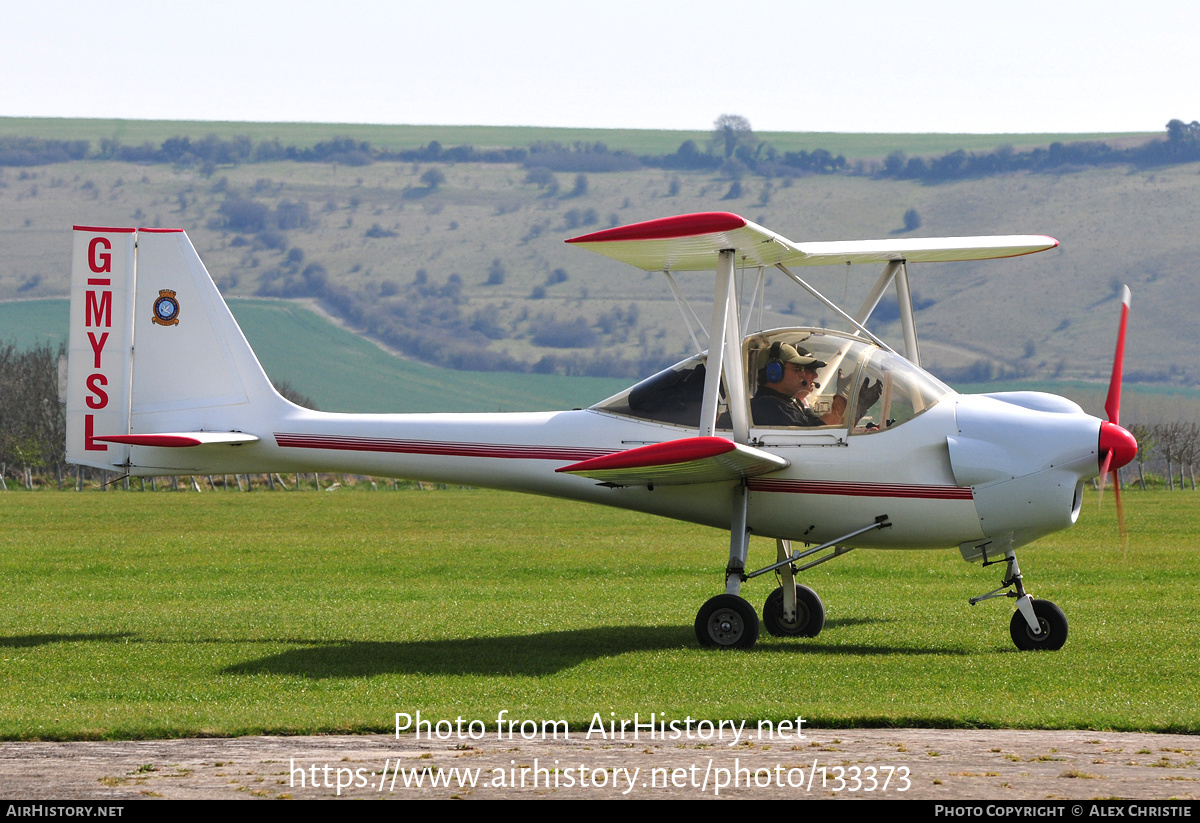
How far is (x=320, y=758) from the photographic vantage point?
25.5ft

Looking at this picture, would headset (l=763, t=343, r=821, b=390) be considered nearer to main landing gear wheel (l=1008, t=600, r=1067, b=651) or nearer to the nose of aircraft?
the nose of aircraft

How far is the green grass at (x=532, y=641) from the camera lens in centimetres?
951

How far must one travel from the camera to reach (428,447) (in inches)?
542

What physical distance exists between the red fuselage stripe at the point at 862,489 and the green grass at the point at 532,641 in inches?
60.7

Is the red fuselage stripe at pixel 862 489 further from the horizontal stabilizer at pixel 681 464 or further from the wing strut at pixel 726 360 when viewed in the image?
the wing strut at pixel 726 360

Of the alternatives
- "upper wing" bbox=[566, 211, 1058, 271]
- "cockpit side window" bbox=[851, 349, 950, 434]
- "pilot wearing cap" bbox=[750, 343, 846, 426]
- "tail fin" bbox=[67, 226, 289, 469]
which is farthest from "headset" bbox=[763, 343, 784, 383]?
"tail fin" bbox=[67, 226, 289, 469]

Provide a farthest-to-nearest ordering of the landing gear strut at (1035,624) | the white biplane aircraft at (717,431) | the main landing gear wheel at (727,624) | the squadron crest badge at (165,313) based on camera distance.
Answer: the squadron crest badge at (165,313), the landing gear strut at (1035,624), the main landing gear wheel at (727,624), the white biplane aircraft at (717,431)

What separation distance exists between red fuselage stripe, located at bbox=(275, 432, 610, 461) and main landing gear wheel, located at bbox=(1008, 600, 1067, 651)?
443 cm

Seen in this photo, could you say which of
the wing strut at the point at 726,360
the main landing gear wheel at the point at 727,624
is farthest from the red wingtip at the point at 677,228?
the main landing gear wheel at the point at 727,624

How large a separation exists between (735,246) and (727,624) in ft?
11.9

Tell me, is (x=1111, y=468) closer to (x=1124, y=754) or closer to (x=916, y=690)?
(x=916, y=690)

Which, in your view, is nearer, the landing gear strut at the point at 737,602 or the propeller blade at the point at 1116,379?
the propeller blade at the point at 1116,379

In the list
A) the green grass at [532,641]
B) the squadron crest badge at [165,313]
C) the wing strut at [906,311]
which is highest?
the wing strut at [906,311]

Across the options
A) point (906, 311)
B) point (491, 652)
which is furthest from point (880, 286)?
point (491, 652)
